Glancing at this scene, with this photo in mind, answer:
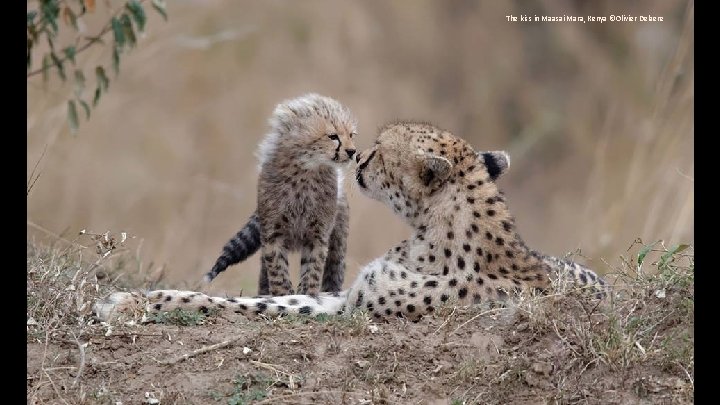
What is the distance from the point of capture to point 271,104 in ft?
35.2

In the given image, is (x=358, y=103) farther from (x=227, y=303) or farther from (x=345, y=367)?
(x=345, y=367)

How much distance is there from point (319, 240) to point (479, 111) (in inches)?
202

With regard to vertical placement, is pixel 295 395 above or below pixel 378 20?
below

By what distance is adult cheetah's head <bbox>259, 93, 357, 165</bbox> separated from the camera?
20.8 feet

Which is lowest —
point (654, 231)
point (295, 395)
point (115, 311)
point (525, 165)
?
point (295, 395)

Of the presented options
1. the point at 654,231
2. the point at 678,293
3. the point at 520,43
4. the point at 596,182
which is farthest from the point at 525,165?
the point at 678,293

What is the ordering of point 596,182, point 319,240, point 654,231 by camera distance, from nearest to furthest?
1. point 319,240
2. point 654,231
3. point 596,182

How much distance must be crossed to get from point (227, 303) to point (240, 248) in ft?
3.99

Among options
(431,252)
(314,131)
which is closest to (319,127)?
(314,131)

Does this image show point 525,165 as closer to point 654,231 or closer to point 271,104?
point 271,104

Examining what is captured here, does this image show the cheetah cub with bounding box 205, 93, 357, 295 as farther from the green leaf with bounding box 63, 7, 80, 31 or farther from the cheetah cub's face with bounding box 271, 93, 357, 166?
the green leaf with bounding box 63, 7, 80, 31

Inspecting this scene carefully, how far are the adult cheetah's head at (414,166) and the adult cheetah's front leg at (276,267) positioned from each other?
72cm

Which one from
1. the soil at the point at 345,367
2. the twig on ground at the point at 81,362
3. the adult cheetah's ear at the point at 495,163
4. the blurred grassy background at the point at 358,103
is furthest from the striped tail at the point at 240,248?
the twig on ground at the point at 81,362

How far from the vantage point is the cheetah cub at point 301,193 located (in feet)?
20.6
